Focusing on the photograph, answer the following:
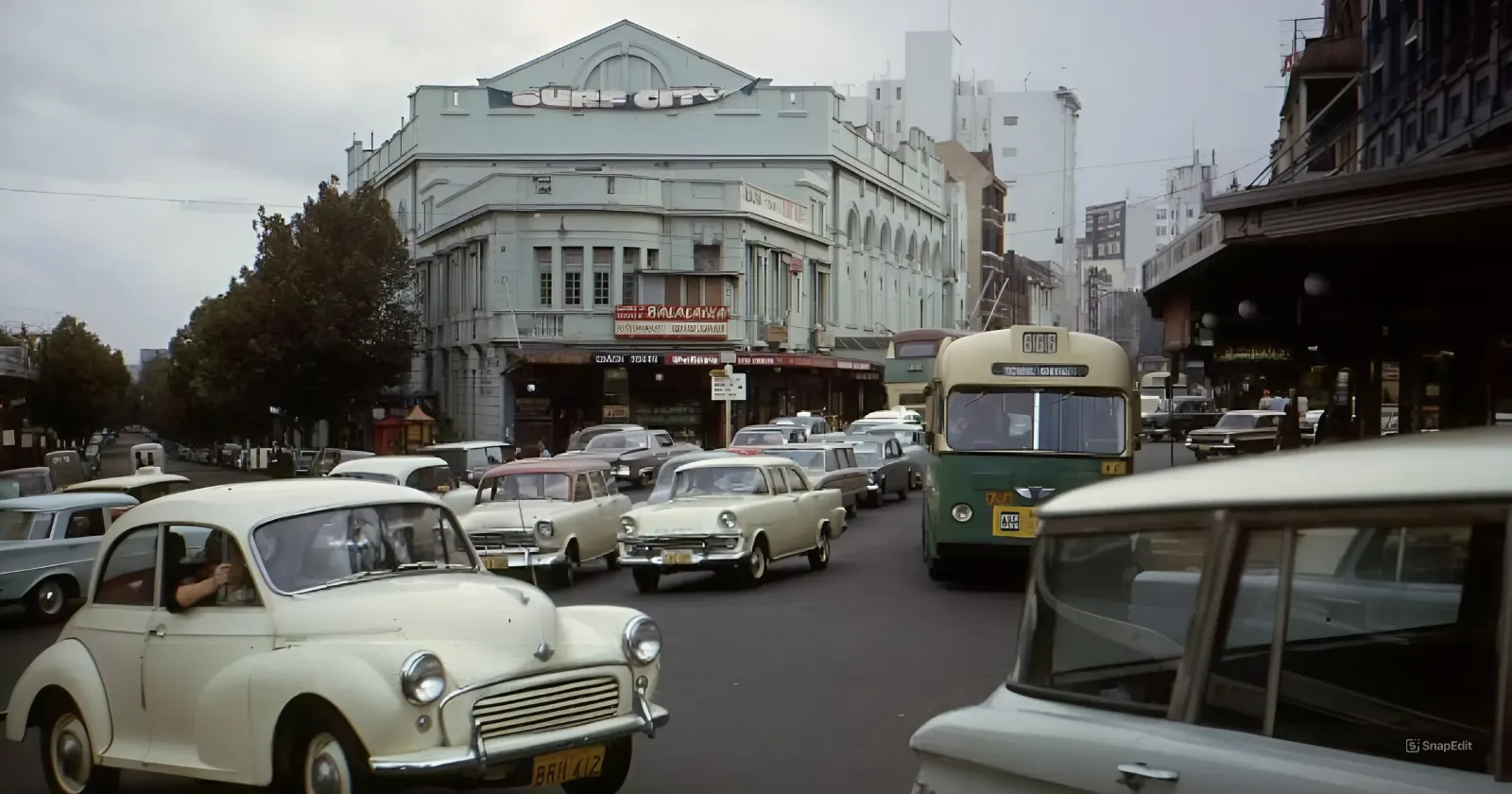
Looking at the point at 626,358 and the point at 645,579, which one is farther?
the point at 626,358

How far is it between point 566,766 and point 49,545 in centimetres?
1256

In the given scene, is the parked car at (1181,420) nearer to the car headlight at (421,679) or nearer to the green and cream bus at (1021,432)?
the green and cream bus at (1021,432)

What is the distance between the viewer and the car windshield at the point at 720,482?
60.3 feet

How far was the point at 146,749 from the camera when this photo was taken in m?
7.39

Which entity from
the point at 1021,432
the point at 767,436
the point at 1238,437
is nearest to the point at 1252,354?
the point at 1238,437

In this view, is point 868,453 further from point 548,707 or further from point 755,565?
point 548,707

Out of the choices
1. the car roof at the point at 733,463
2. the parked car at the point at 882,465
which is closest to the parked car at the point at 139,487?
the car roof at the point at 733,463

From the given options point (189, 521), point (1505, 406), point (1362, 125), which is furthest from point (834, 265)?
point (189, 521)

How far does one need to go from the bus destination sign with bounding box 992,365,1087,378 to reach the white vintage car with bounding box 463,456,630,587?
18.3ft

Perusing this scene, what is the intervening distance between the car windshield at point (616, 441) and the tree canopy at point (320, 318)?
1950 centimetres

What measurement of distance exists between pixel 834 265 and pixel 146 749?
64.3 meters

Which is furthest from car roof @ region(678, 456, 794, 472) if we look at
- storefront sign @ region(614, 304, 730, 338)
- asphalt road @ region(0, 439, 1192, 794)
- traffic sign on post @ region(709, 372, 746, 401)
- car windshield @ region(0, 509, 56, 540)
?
storefront sign @ region(614, 304, 730, 338)

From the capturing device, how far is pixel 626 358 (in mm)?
53938

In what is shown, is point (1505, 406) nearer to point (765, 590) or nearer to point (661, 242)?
point (765, 590)
